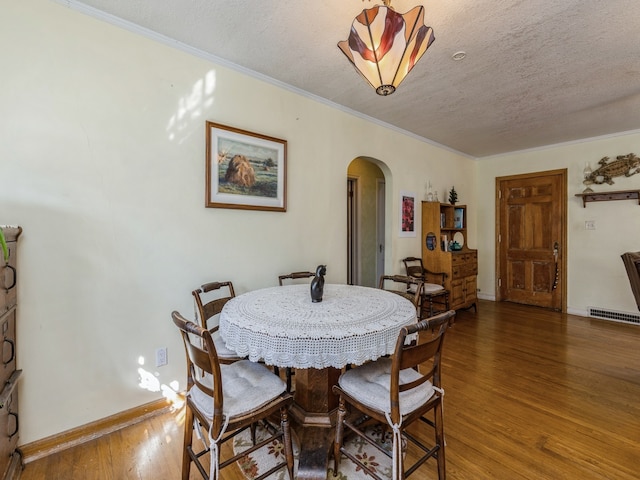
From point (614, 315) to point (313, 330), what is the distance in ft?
16.0

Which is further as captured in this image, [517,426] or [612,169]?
[612,169]

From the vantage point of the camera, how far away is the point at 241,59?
2.34 metres

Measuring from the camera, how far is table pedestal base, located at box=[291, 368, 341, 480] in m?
1.64

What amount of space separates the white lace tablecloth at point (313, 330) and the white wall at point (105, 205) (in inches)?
28.5

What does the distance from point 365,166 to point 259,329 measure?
3848mm

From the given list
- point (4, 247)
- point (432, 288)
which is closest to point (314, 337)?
point (4, 247)

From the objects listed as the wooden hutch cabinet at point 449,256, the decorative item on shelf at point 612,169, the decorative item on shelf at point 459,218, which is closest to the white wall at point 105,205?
the wooden hutch cabinet at point 449,256

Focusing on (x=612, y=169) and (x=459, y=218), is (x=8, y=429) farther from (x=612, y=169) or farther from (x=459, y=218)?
(x=612, y=169)

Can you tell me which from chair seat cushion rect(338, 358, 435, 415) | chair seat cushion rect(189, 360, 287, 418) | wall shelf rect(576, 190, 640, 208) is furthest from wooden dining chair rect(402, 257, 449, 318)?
chair seat cushion rect(189, 360, 287, 418)

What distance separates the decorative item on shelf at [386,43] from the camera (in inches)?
54.4

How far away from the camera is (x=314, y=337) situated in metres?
1.35

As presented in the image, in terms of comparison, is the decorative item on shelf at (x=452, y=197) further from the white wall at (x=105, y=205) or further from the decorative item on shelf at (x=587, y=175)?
the white wall at (x=105, y=205)

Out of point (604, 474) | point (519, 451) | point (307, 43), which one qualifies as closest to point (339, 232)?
point (307, 43)

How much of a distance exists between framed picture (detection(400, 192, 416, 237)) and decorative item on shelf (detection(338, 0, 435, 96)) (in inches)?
102
